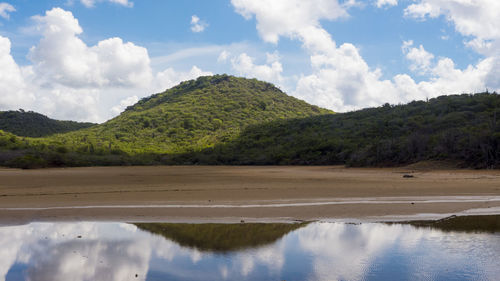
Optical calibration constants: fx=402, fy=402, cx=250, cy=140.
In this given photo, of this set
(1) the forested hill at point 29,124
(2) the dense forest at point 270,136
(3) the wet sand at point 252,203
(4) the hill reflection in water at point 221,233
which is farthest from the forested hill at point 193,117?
(4) the hill reflection in water at point 221,233

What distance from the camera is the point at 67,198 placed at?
1391 cm

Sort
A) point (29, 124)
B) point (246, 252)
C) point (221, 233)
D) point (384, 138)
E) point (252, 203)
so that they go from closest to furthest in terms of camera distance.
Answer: point (246, 252) → point (221, 233) → point (252, 203) → point (384, 138) → point (29, 124)

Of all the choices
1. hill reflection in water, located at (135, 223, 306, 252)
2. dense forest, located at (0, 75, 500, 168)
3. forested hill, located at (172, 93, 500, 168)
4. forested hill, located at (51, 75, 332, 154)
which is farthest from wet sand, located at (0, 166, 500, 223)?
forested hill, located at (51, 75, 332, 154)

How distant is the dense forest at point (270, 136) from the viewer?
3122 centimetres

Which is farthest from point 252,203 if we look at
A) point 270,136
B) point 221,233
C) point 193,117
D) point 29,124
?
point 29,124

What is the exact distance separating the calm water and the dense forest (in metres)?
20.7

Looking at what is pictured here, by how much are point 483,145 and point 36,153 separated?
37.8 metres

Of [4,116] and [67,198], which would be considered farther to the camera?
[4,116]

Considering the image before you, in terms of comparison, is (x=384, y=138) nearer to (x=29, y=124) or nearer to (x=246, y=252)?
(x=246, y=252)

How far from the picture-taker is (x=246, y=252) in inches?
261

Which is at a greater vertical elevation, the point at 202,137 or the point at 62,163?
the point at 202,137

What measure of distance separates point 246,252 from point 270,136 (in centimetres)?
5625

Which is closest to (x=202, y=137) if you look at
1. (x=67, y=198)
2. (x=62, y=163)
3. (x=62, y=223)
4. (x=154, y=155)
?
(x=154, y=155)

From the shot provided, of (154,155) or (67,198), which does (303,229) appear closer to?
(67,198)
